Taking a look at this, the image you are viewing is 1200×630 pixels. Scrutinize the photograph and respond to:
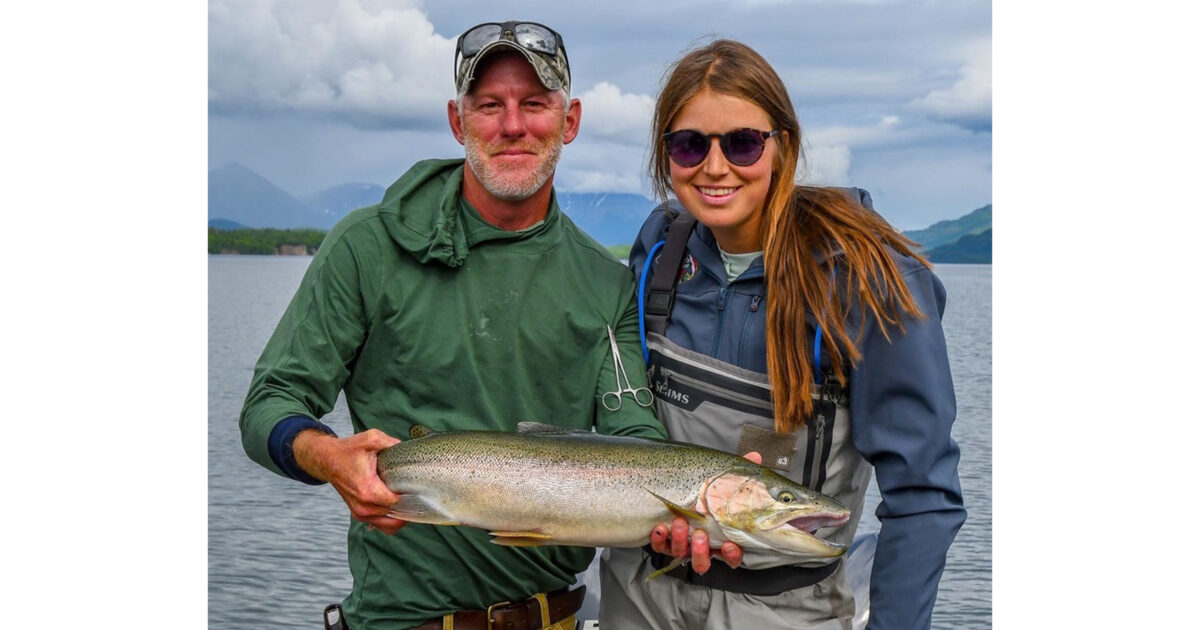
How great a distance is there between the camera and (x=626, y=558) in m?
4.02

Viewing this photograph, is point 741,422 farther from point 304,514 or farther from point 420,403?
point 304,514

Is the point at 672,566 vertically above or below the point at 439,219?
below

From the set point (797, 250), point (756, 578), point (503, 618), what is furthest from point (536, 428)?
point (797, 250)

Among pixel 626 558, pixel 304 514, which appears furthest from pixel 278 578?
pixel 626 558

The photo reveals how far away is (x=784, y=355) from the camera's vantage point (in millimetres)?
3600

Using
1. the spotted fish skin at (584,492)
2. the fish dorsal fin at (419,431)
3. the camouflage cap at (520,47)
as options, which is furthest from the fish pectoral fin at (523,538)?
the camouflage cap at (520,47)

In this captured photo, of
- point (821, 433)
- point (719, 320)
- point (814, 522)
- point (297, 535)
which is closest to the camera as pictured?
point (814, 522)

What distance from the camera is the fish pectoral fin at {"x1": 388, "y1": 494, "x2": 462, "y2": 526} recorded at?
3494 millimetres

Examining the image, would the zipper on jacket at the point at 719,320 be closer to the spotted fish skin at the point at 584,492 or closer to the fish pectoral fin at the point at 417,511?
the spotted fish skin at the point at 584,492

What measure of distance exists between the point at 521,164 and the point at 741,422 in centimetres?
117

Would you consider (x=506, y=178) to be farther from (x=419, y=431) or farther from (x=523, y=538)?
(x=523, y=538)

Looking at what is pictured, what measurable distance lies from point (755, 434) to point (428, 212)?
1384 mm

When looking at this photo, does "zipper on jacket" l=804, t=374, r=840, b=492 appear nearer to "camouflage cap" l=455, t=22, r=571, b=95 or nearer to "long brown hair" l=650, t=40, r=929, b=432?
"long brown hair" l=650, t=40, r=929, b=432

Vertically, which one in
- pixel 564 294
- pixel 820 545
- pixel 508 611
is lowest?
pixel 508 611
